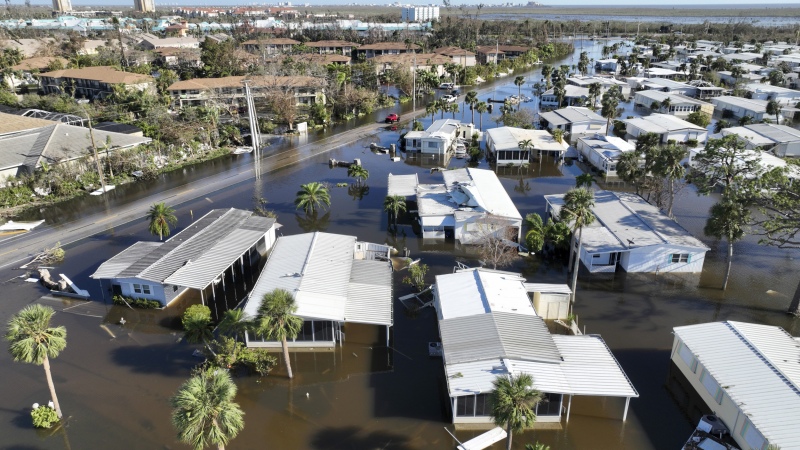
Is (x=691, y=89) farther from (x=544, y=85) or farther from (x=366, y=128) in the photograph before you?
(x=366, y=128)

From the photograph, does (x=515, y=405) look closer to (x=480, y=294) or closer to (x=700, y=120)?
(x=480, y=294)

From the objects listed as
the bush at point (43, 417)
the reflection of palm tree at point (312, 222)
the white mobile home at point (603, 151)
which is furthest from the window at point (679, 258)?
the bush at point (43, 417)

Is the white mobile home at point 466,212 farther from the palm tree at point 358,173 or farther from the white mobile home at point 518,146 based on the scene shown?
the white mobile home at point 518,146

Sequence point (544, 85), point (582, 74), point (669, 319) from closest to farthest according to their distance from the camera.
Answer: point (669, 319) → point (544, 85) → point (582, 74)

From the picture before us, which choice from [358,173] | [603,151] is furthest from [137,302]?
[603,151]

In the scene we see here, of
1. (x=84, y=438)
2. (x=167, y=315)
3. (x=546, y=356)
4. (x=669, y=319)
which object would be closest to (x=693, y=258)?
(x=669, y=319)

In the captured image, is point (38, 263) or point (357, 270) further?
point (38, 263)

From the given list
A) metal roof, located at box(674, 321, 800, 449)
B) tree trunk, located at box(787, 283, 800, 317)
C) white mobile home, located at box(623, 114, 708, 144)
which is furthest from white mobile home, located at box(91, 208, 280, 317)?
white mobile home, located at box(623, 114, 708, 144)
